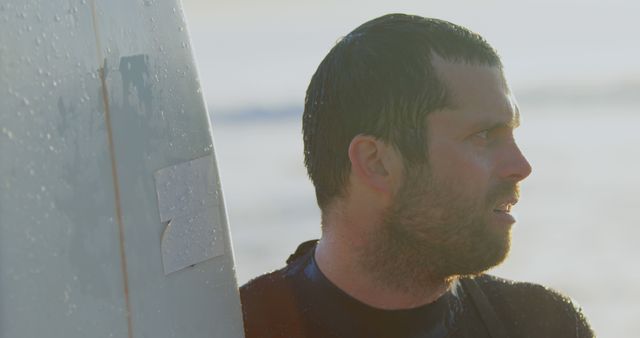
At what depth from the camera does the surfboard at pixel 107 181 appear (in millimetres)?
2812

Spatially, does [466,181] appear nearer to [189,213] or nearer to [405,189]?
[405,189]

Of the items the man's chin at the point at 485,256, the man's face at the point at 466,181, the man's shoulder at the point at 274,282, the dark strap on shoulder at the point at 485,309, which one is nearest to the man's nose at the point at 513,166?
the man's face at the point at 466,181

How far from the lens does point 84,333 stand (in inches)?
114

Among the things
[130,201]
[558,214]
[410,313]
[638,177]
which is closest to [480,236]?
[410,313]

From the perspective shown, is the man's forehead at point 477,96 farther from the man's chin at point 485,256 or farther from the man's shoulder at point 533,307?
the man's shoulder at point 533,307

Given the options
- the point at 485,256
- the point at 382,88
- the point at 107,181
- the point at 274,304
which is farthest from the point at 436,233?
the point at 107,181

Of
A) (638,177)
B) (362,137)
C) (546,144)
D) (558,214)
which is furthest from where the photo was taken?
(546,144)

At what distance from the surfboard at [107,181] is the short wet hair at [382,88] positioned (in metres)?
0.25

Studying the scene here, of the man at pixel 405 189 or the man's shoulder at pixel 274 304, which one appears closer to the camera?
the man at pixel 405 189

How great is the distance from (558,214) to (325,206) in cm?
791

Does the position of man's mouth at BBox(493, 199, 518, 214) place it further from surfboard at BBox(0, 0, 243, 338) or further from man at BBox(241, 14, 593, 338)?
surfboard at BBox(0, 0, 243, 338)

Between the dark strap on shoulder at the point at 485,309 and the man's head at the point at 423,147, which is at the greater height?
the man's head at the point at 423,147

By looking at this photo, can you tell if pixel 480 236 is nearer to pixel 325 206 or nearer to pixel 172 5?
pixel 325 206

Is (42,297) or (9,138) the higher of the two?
(9,138)
